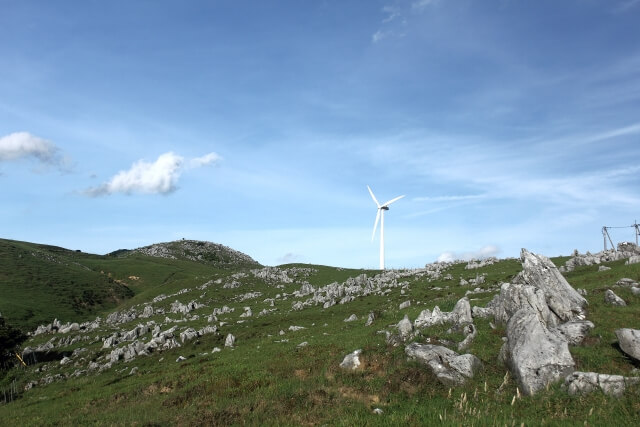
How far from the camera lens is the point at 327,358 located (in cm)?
2888

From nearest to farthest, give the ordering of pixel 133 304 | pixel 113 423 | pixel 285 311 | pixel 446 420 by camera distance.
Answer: pixel 446 420 < pixel 113 423 < pixel 285 311 < pixel 133 304

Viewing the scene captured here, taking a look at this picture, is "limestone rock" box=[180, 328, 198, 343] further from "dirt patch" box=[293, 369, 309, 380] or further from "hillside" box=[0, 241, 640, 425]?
"dirt patch" box=[293, 369, 309, 380]

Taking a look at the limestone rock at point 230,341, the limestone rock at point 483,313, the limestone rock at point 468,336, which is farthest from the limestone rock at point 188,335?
the limestone rock at point 468,336

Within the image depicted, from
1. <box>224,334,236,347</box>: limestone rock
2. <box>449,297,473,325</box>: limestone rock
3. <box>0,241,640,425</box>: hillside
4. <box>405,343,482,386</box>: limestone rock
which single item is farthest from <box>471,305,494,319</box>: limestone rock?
<box>224,334,236,347</box>: limestone rock

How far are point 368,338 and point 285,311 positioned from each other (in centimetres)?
3733

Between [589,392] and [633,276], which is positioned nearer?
[589,392]

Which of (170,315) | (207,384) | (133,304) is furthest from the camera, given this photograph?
(133,304)

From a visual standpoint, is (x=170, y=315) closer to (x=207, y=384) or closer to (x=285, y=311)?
(x=285, y=311)

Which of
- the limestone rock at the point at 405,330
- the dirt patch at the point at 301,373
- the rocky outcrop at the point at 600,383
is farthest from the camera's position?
the limestone rock at the point at 405,330

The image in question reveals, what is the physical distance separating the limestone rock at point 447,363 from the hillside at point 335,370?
0.19m

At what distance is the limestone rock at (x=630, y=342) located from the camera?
18516 millimetres

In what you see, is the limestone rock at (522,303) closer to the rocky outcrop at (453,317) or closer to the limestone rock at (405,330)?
the rocky outcrop at (453,317)

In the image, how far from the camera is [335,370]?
25.6 metres

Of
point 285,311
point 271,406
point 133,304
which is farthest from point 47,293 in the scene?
point 271,406
